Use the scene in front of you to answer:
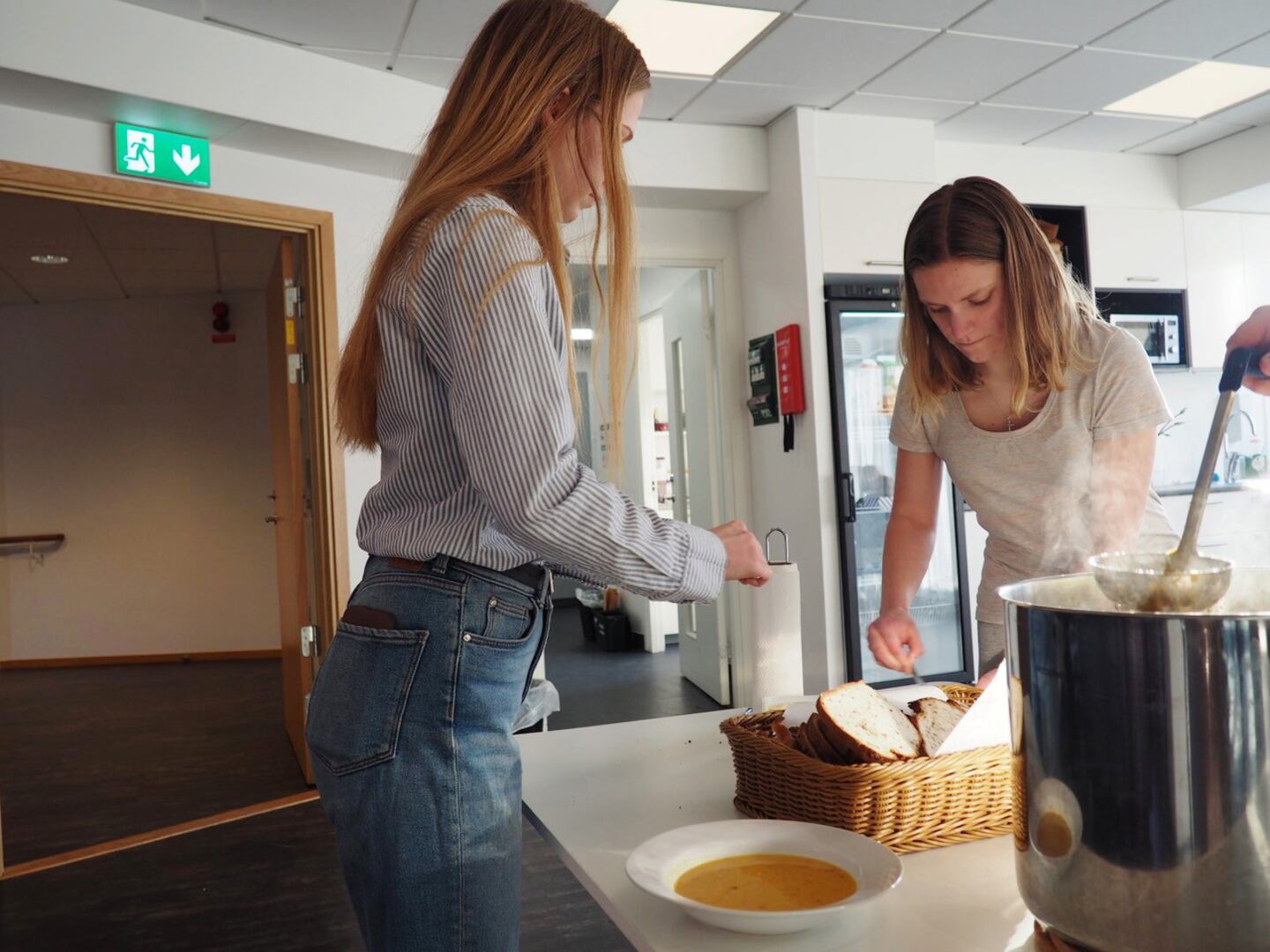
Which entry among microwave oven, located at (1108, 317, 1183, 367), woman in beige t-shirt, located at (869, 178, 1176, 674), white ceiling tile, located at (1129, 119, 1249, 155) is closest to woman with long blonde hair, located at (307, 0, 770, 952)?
woman in beige t-shirt, located at (869, 178, 1176, 674)

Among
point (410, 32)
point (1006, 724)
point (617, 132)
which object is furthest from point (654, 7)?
point (1006, 724)

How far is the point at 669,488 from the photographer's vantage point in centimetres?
689

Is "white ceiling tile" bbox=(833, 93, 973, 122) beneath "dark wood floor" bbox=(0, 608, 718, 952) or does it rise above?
above

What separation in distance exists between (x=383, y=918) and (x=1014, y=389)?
107 centimetres

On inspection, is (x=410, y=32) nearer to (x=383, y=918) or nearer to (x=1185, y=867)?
(x=383, y=918)

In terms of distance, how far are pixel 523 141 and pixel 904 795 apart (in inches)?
27.4

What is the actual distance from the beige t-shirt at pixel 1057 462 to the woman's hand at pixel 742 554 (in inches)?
22.4

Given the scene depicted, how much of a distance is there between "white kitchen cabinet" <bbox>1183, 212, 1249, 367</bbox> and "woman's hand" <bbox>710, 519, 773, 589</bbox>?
490 cm

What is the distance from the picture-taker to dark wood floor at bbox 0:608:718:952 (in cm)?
260

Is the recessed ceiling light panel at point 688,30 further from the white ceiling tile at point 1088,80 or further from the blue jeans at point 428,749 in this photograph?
the blue jeans at point 428,749

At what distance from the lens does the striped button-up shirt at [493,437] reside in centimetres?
82

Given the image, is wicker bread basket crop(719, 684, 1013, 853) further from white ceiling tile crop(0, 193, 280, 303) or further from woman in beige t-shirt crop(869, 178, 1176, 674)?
white ceiling tile crop(0, 193, 280, 303)

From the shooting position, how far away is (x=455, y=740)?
89cm

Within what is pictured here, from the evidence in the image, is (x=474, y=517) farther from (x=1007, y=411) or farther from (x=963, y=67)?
(x=963, y=67)
